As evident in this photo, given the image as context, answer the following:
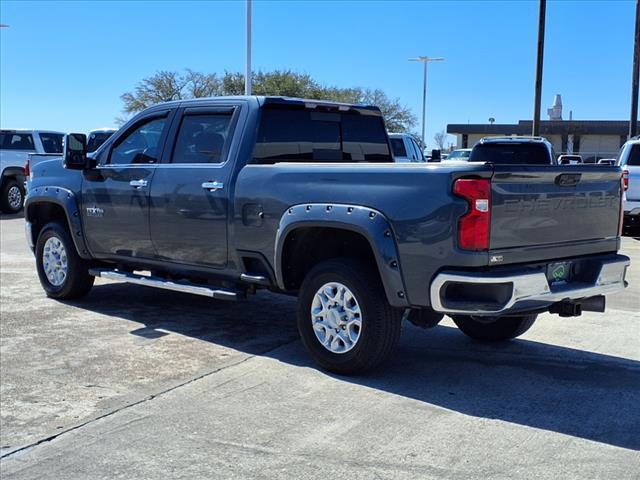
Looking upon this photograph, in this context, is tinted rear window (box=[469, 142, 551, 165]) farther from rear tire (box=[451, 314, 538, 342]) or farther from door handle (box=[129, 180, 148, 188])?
door handle (box=[129, 180, 148, 188])

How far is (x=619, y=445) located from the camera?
418cm

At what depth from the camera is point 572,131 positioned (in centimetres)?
4556

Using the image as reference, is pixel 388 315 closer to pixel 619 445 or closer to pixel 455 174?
pixel 455 174

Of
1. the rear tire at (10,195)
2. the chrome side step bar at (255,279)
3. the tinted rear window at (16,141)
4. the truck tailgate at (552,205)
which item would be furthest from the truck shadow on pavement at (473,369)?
the tinted rear window at (16,141)

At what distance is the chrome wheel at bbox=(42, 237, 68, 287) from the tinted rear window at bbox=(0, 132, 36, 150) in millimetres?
13673

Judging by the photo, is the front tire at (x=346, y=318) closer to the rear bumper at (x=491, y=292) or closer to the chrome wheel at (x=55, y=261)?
the rear bumper at (x=491, y=292)

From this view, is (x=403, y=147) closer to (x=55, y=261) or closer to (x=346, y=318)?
(x=55, y=261)

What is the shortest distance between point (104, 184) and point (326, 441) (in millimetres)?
4141

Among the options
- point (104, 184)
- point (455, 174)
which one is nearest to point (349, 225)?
point (455, 174)

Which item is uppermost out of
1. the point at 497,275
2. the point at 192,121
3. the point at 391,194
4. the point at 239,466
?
the point at 192,121

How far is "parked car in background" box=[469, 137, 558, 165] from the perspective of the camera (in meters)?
13.2

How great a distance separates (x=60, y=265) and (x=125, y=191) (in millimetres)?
1561

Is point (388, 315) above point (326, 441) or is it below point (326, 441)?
above

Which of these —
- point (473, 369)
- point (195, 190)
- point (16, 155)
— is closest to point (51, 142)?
point (16, 155)
